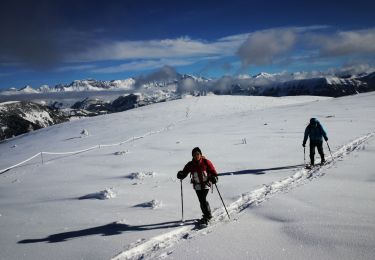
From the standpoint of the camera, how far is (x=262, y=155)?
19.1 meters

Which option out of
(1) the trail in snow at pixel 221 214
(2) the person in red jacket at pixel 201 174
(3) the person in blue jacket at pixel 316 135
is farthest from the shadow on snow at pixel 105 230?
(3) the person in blue jacket at pixel 316 135

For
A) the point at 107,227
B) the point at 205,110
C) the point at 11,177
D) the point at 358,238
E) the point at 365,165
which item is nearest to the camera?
the point at 358,238

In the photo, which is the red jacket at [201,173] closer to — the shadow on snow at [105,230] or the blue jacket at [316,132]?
the shadow on snow at [105,230]

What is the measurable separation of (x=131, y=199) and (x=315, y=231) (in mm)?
6921

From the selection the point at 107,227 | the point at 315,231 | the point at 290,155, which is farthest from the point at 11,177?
the point at 315,231

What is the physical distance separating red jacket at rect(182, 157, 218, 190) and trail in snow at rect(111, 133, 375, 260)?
106cm

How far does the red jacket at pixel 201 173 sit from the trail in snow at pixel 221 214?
106 centimetres

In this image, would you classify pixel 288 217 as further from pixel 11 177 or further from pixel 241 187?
pixel 11 177

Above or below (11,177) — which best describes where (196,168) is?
above

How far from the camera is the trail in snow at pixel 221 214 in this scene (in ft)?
26.6

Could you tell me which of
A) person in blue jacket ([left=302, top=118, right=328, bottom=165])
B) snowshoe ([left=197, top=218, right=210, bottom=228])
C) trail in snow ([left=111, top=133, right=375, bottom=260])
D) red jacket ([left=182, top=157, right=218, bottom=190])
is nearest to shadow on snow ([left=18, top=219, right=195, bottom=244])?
snowshoe ([left=197, top=218, right=210, bottom=228])

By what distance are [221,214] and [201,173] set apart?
1.45 meters

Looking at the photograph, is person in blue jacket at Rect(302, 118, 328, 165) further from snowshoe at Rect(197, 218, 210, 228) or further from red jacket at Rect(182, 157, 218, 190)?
snowshoe at Rect(197, 218, 210, 228)

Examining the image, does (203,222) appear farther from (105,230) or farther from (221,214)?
(105,230)
